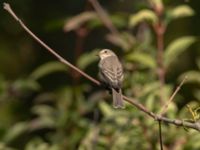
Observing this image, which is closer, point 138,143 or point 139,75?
point 138,143

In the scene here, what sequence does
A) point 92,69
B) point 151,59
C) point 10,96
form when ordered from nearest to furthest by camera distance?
1. point 151,59
2. point 10,96
3. point 92,69

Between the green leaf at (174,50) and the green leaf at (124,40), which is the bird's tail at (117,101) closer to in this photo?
the green leaf at (174,50)

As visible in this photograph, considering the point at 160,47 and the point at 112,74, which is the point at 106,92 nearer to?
the point at 160,47

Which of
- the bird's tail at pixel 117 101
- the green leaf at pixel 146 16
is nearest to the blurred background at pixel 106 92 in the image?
the green leaf at pixel 146 16


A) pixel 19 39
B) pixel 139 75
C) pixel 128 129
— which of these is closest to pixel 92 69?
pixel 19 39

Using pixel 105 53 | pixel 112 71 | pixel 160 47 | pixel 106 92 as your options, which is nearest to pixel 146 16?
pixel 160 47

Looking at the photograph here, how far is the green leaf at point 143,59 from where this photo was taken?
6.84m

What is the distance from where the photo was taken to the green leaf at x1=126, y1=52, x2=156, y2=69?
6.84 m

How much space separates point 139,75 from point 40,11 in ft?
15.7

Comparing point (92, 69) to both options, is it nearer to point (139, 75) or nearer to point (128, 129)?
point (139, 75)

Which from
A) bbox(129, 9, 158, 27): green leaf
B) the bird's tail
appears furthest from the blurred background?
the bird's tail

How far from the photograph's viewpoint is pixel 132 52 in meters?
7.16

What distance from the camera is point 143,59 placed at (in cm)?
685

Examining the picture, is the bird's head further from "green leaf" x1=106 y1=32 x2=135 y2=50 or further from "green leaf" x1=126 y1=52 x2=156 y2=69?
"green leaf" x1=106 y1=32 x2=135 y2=50
